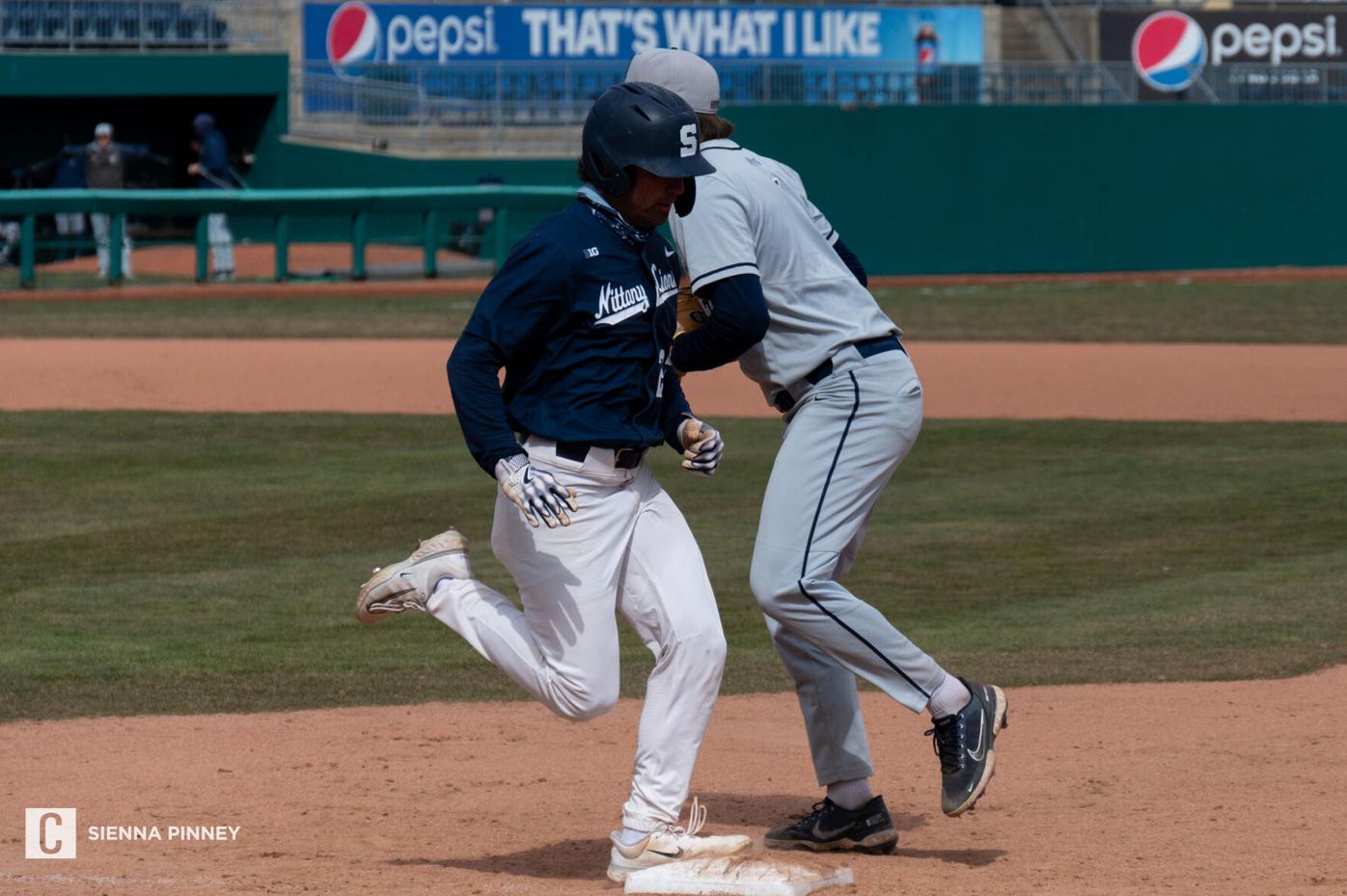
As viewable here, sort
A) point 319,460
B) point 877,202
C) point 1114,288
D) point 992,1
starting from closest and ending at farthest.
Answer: point 319,460
point 1114,288
point 877,202
point 992,1

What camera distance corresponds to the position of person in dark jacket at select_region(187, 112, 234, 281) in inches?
1026

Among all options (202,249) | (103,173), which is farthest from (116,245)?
(103,173)

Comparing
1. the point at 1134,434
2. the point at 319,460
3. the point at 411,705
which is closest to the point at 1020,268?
the point at 1134,434

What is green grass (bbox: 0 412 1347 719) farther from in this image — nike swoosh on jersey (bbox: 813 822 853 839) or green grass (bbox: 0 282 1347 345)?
green grass (bbox: 0 282 1347 345)

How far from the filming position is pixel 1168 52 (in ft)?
105

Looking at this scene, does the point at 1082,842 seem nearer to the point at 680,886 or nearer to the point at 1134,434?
the point at 680,886

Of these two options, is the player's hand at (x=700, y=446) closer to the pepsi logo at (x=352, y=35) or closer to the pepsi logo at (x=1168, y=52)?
the pepsi logo at (x=1168, y=52)

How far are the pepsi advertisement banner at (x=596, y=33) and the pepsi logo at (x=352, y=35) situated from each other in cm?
2

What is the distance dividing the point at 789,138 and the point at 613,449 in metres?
24.5

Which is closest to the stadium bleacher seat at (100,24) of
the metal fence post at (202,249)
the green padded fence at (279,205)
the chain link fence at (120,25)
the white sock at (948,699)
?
the chain link fence at (120,25)

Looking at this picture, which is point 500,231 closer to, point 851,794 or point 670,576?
point 851,794

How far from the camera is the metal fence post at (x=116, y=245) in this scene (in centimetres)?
2488

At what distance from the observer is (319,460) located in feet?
42.1

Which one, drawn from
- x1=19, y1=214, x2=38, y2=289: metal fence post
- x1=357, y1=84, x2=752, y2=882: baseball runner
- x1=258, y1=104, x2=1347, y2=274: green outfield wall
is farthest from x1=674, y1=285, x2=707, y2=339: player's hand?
x1=258, y1=104, x2=1347, y2=274: green outfield wall
